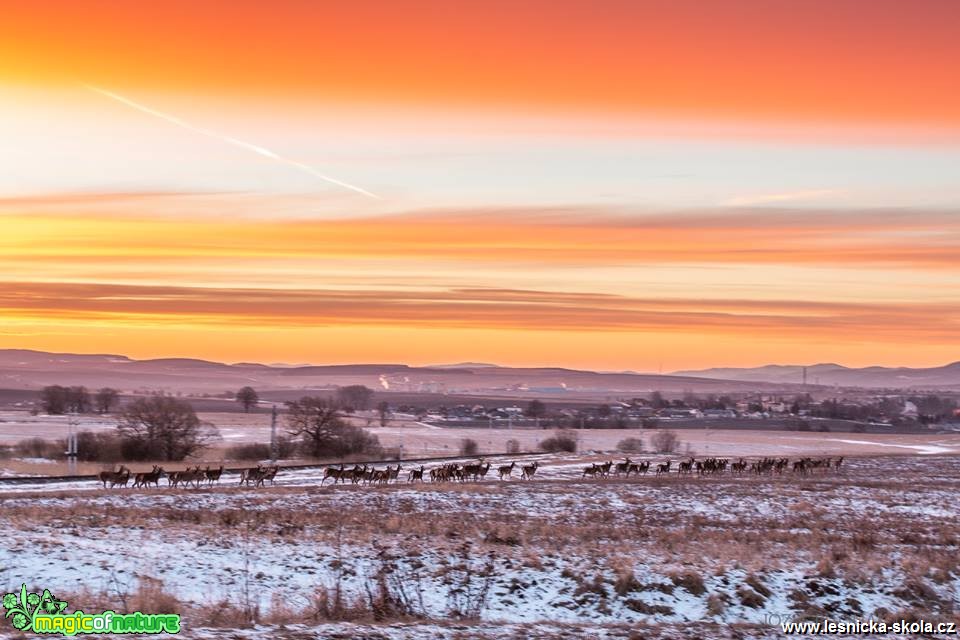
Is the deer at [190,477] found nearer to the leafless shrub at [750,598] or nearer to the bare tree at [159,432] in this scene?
the bare tree at [159,432]

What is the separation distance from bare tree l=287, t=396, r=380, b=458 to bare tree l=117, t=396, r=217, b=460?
788 cm

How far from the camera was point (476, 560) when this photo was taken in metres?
20.8

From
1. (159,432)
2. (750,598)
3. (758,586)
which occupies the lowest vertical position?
(750,598)

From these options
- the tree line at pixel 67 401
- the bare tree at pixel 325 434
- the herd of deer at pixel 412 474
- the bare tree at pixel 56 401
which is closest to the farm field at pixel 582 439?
the bare tree at pixel 325 434

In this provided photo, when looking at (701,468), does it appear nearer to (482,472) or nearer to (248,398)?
(482,472)

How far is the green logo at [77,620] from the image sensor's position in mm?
13367

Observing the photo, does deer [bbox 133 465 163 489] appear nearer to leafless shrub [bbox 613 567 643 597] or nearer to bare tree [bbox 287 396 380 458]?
leafless shrub [bbox 613 567 643 597]

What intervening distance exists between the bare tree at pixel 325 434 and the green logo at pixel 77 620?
178 ft

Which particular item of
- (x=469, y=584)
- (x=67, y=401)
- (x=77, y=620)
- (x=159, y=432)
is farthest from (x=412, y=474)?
(x=67, y=401)

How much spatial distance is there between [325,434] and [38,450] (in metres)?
18.1

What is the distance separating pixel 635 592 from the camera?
1830cm

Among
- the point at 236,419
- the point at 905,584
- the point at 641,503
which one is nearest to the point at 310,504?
the point at 641,503

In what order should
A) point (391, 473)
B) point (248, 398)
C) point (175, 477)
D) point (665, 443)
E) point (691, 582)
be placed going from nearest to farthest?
point (691, 582) → point (175, 477) → point (391, 473) → point (665, 443) → point (248, 398)

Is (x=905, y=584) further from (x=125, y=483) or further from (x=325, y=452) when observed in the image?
(x=325, y=452)
